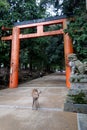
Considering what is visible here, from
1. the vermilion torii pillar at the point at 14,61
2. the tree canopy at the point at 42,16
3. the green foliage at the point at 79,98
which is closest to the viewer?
the green foliage at the point at 79,98

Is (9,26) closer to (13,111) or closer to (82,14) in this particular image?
(82,14)

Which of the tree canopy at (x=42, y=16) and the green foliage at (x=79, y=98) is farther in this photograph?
the tree canopy at (x=42, y=16)

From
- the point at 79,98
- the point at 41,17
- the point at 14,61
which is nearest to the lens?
the point at 79,98

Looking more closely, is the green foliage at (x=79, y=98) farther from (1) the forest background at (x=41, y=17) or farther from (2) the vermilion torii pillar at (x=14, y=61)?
(2) the vermilion torii pillar at (x=14, y=61)

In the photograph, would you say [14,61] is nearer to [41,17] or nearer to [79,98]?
[41,17]

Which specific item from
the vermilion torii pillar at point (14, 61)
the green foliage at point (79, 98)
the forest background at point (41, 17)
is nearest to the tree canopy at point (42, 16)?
the forest background at point (41, 17)

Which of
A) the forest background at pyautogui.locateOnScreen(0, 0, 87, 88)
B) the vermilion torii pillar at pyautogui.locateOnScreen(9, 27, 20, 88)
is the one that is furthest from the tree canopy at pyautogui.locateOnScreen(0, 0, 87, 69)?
the vermilion torii pillar at pyautogui.locateOnScreen(9, 27, 20, 88)

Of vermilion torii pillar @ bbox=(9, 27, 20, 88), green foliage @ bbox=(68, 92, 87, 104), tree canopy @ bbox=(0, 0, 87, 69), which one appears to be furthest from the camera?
vermilion torii pillar @ bbox=(9, 27, 20, 88)

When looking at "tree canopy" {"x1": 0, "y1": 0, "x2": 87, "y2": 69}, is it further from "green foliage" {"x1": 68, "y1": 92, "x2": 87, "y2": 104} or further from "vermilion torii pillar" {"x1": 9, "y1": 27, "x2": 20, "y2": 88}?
"green foliage" {"x1": 68, "y1": 92, "x2": 87, "y2": 104}

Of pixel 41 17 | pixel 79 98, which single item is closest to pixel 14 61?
pixel 41 17

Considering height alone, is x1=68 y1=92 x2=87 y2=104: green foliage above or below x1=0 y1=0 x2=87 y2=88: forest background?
below

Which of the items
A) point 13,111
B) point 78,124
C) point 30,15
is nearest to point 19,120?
point 13,111

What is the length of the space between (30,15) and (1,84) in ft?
19.7

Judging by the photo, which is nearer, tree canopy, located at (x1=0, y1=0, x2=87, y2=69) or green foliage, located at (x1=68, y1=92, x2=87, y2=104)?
green foliage, located at (x1=68, y1=92, x2=87, y2=104)
